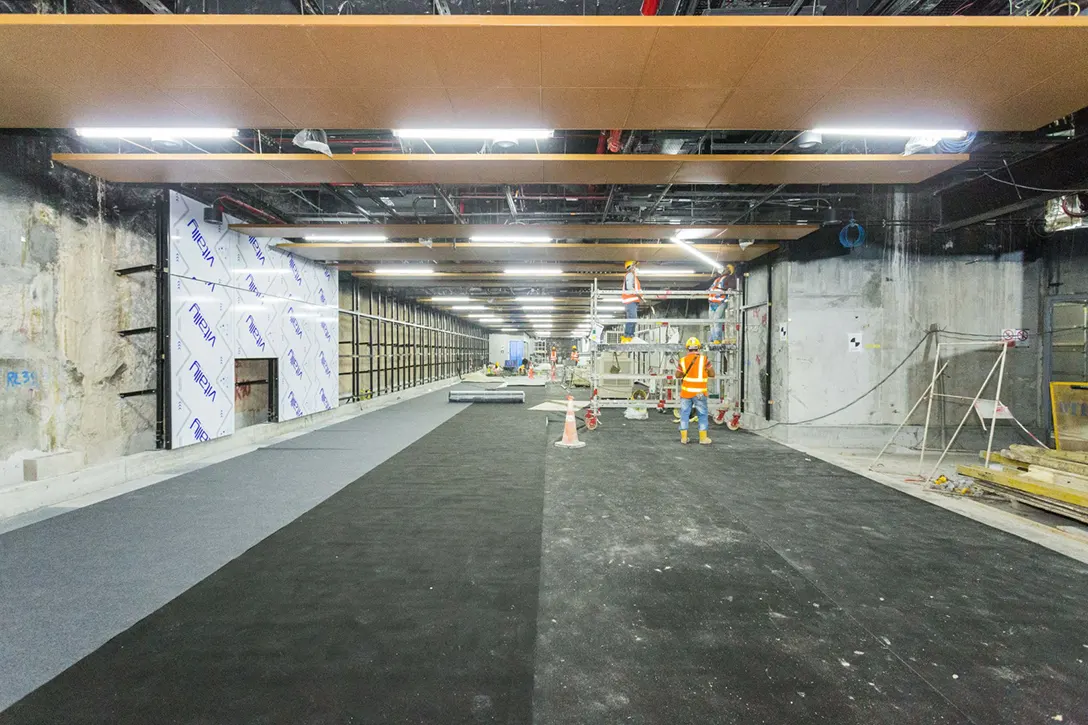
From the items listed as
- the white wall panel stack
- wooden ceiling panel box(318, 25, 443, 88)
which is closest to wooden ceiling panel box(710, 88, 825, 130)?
wooden ceiling panel box(318, 25, 443, 88)

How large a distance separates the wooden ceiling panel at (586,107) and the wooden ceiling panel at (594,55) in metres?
0.09

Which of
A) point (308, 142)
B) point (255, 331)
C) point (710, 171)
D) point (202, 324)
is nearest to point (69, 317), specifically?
point (202, 324)

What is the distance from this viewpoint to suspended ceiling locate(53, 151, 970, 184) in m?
5.05

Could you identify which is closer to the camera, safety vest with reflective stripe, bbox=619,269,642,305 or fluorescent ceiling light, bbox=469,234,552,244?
fluorescent ceiling light, bbox=469,234,552,244

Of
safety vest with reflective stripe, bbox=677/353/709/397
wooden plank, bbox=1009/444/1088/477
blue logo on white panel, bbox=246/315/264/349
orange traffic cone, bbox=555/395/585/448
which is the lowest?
orange traffic cone, bbox=555/395/585/448

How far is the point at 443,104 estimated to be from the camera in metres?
3.98

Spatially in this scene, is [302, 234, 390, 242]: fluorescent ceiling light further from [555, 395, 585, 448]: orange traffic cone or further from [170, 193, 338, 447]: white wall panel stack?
[555, 395, 585, 448]: orange traffic cone

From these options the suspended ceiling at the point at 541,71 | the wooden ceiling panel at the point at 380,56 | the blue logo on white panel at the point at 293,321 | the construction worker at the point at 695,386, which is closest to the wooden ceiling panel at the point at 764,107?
the suspended ceiling at the point at 541,71

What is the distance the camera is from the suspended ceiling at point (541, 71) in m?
3.01

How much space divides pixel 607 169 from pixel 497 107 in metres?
1.82

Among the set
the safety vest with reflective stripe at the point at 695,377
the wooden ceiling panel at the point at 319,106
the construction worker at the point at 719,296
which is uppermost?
the wooden ceiling panel at the point at 319,106

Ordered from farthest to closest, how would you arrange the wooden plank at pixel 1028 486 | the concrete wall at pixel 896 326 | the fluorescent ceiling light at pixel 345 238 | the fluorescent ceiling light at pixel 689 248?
the fluorescent ceiling light at pixel 689 248, the fluorescent ceiling light at pixel 345 238, the concrete wall at pixel 896 326, the wooden plank at pixel 1028 486

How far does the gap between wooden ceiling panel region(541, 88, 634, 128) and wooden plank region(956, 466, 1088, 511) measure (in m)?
5.84

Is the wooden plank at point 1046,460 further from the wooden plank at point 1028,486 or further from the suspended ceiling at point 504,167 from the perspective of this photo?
the suspended ceiling at point 504,167
